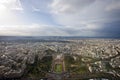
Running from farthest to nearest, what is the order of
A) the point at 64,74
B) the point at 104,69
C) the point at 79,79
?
the point at 104,69, the point at 64,74, the point at 79,79

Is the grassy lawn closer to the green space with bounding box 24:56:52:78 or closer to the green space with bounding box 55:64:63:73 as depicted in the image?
the green space with bounding box 55:64:63:73

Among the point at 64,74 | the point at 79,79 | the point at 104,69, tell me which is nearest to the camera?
the point at 79,79

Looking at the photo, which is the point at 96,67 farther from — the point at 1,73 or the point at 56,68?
the point at 1,73

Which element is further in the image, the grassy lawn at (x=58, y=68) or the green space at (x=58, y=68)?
the green space at (x=58, y=68)

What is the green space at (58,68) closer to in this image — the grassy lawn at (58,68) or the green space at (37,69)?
the grassy lawn at (58,68)

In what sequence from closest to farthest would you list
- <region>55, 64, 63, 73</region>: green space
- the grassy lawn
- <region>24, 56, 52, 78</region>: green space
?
<region>24, 56, 52, 78</region>: green space → the grassy lawn → <region>55, 64, 63, 73</region>: green space

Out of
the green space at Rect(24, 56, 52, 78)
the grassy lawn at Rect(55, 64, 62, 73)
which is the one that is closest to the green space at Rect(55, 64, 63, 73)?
the grassy lawn at Rect(55, 64, 62, 73)

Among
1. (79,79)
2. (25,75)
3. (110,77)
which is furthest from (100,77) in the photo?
(25,75)

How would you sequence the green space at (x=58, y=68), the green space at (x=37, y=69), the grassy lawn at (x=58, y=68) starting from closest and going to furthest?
the green space at (x=37, y=69) < the grassy lawn at (x=58, y=68) < the green space at (x=58, y=68)

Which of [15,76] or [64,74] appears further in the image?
[64,74]

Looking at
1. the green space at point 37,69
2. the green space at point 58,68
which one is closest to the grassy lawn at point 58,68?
the green space at point 58,68
